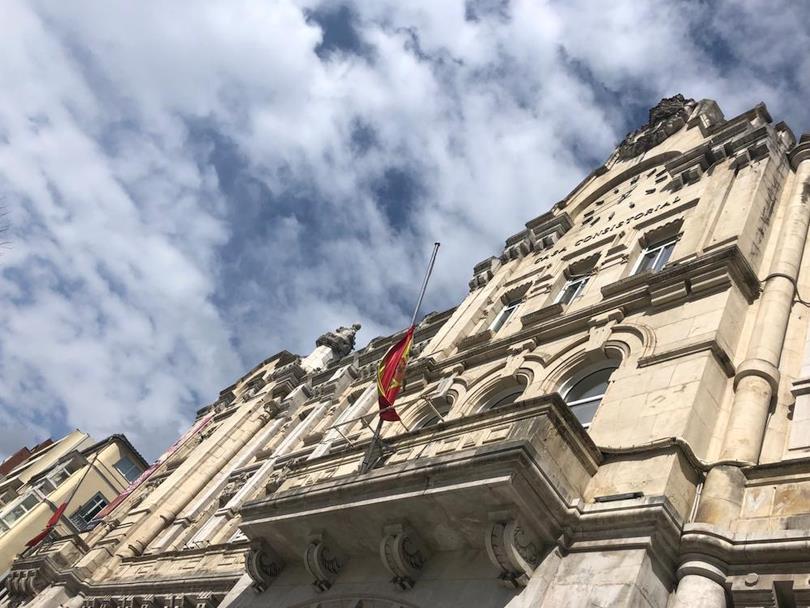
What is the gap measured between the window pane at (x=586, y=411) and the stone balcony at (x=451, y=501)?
273 cm

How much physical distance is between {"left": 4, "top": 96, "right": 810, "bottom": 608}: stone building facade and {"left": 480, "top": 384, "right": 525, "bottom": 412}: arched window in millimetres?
51

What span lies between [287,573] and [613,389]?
25.5ft

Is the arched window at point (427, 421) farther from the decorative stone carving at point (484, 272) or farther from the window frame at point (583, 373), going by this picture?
the decorative stone carving at point (484, 272)

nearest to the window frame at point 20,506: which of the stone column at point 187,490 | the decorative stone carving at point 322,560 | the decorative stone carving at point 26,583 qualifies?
the decorative stone carving at point 26,583

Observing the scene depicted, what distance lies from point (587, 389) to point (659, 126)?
1700 centimetres

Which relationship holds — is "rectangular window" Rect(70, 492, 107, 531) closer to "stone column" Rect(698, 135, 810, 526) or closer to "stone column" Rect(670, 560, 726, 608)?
"stone column" Rect(698, 135, 810, 526)

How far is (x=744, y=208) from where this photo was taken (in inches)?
653

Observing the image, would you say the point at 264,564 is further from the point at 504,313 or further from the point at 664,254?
the point at 664,254

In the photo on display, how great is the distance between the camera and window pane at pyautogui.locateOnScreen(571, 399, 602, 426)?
13.8m

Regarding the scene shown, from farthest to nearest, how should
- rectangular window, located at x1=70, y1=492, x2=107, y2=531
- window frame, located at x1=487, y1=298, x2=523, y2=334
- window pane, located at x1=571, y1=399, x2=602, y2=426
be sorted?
rectangular window, located at x1=70, y1=492, x2=107, y2=531 < window frame, located at x1=487, y1=298, x2=523, y2=334 < window pane, located at x1=571, y1=399, x2=602, y2=426

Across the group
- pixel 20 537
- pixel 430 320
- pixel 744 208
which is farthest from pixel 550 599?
pixel 20 537

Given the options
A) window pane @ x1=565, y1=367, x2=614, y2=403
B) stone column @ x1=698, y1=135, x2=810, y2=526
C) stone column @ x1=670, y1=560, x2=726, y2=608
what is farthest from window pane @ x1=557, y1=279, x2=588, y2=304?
stone column @ x1=670, y1=560, x2=726, y2=608

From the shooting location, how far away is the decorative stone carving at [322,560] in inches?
505

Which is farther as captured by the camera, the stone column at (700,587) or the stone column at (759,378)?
the stone column at (759,378)
